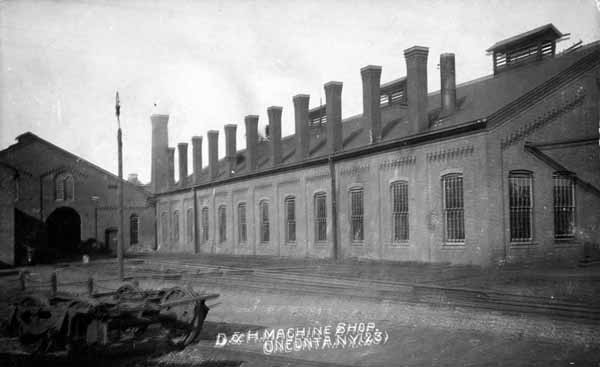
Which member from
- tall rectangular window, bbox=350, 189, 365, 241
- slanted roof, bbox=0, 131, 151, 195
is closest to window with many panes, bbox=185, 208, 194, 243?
slanted roof, bbox=0, 131, 151, 195

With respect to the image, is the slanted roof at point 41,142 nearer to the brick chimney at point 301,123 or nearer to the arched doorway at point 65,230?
the arched doorway at point 65,230

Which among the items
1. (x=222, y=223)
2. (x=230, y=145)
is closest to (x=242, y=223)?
(x=222, y=223)

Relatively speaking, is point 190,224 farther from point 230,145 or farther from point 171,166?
point 171,166

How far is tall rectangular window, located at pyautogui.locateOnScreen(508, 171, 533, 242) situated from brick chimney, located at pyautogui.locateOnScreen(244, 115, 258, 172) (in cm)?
1698

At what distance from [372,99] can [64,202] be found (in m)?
24.7

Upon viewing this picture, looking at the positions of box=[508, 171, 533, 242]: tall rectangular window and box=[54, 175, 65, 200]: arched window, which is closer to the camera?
box=[508, 171, 533, 242]: tall rectangular window

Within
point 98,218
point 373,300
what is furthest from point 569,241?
point 98,218

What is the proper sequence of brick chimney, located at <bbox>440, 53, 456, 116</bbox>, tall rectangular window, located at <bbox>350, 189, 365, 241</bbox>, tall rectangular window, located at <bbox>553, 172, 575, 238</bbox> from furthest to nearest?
tall rectangular window, located at <bbox>350, 189, 365, 241</bbox>
brick chimney, located at <bbox>440, 53, 456, 116</bbox>
tall rectangular window, located at <bbox>553, 172, 575, 238</bbox>

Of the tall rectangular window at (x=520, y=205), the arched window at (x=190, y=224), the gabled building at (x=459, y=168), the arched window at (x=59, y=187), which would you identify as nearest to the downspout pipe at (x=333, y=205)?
the gabled building at (x=459, y=168)

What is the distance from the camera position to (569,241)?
59.2 ft

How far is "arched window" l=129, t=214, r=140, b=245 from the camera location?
41.7m

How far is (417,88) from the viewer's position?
2006 centimetres

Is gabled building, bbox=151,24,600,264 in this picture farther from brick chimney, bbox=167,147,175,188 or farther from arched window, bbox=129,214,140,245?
brick chimney, bbox=167,147,175,188

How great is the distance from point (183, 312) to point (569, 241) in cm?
1466
